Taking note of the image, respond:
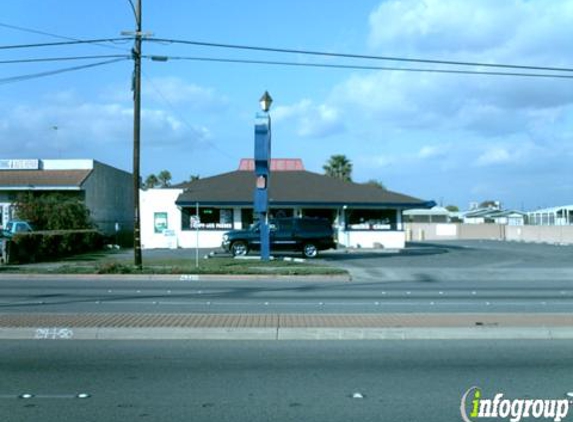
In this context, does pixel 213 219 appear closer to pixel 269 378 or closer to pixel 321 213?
pixel 321 213

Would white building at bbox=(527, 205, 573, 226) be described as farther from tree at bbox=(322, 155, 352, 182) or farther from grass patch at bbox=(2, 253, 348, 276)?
grass patch at bbox=(2, 253, 348, 276)

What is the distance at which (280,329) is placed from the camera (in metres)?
9.42

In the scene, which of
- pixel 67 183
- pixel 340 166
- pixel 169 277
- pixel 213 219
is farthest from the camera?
pixel 340 166

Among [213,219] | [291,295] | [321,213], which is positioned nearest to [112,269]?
[291,295]

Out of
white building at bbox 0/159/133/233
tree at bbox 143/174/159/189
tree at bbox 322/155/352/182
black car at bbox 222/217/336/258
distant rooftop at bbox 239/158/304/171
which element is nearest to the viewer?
black car at bbox 222/217/336/258

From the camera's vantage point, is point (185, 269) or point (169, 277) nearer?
point (169, 277)

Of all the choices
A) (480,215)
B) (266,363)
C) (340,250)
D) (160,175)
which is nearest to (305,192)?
(340,250)

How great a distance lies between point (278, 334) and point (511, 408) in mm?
3859

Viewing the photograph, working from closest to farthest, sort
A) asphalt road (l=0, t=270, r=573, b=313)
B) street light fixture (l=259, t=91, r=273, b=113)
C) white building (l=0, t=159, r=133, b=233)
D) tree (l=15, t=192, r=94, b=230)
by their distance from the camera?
asphalt road (l=0, t=270, r=573, b=313) < street light fixture (l=259, t=91, r=273, b=113) < tree (l=15, t=192, r=94, b=230) < white building (l=0, t=159, r=133, b=233)

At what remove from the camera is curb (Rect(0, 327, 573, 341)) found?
30.3ft

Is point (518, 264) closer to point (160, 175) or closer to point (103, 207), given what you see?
point (103, 207)

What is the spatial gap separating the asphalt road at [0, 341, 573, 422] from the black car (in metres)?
21.5

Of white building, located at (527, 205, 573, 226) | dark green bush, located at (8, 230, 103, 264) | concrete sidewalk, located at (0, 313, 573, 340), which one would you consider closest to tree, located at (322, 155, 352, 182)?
white building, located at (527, 205, 573, 226)

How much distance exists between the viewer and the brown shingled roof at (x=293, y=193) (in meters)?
38.5
